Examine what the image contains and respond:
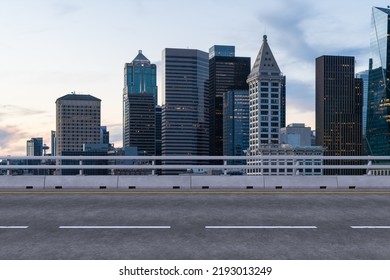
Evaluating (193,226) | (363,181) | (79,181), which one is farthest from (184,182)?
(193,226)

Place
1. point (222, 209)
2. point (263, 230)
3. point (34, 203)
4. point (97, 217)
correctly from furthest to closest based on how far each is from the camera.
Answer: point (34, 203) → point (222, 209) → point (97, 217) → point (263, 230)

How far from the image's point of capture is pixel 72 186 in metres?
16.1

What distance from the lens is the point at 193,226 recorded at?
29.6 feet

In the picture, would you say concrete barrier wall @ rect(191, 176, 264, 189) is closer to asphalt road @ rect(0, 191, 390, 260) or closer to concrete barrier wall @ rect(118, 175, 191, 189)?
concrete barrier wall @ rect(118, 175, 191, 189)

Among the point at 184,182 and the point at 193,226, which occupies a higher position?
the point at 184,182

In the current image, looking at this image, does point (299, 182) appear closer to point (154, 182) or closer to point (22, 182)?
point (154, 182)

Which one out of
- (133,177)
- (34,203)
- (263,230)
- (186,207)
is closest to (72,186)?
(133,177)

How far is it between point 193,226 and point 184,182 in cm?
717

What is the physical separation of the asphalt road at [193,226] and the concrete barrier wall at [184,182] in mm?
2048

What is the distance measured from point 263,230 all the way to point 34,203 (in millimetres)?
7140

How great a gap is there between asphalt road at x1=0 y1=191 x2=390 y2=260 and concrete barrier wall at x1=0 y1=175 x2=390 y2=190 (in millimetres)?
2048

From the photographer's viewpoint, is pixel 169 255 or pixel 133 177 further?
pixel 133 177

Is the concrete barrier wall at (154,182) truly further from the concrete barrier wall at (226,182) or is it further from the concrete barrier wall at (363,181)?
the concrete barrier wall at (363,181)

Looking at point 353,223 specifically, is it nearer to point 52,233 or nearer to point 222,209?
point 222,209
